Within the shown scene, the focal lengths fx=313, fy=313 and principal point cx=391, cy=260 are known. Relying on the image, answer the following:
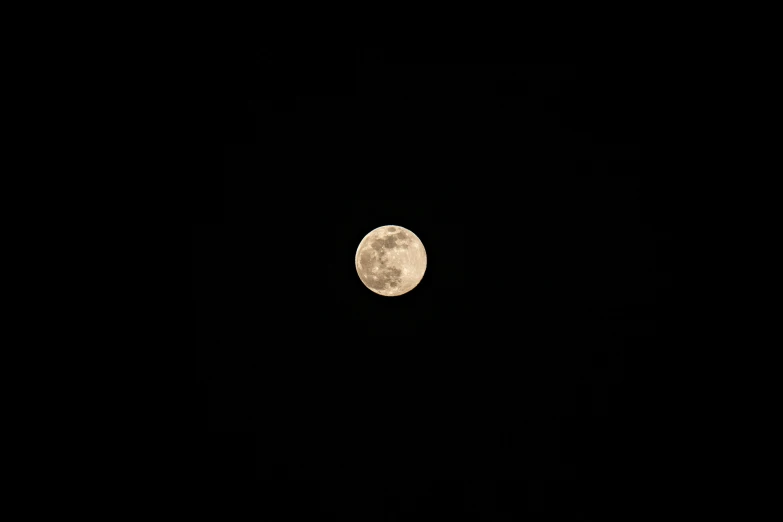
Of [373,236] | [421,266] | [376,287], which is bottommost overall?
[376,287]

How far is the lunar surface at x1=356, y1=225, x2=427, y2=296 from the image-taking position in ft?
5.71

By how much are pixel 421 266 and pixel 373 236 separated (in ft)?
1.06

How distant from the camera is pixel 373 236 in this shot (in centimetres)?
179

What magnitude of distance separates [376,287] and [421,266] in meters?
0.28

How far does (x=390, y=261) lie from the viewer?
174 centimetres

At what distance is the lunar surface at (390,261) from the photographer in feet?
5.71

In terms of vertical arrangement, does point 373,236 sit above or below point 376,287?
above

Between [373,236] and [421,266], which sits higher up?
[373,236]

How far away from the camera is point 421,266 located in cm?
179

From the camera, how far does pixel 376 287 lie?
5.79 ft

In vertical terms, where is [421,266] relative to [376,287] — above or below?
above

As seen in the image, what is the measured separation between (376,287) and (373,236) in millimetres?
291
